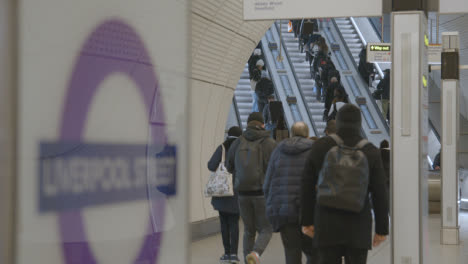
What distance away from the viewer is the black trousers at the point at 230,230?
7980 mm

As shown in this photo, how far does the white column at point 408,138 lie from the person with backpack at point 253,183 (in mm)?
1890

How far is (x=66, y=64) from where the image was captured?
1080 millimetres

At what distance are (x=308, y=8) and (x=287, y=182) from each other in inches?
83.6

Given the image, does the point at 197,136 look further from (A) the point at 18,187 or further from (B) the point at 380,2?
(A) the point at 18,187

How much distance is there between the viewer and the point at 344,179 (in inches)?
175

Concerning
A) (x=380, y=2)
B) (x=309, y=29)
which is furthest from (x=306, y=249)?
(x=309, y=29)

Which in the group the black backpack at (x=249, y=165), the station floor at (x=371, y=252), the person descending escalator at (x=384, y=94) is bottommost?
the station floor at (x=371, y=252)

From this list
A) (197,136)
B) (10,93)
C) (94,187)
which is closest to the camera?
(10,93)

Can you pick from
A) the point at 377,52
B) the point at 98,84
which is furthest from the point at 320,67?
the point at 98,84

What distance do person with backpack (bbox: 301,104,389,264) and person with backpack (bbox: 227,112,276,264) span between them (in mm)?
2382

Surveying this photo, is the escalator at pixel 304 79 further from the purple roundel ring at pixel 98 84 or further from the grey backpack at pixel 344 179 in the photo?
the purple roundel ring at pixel 98 84

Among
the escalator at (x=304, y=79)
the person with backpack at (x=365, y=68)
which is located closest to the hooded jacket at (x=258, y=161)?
the escalator at (x=304, y=79)

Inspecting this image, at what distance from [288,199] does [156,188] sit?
4665 mm

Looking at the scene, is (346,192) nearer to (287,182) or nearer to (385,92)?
(287,182)
